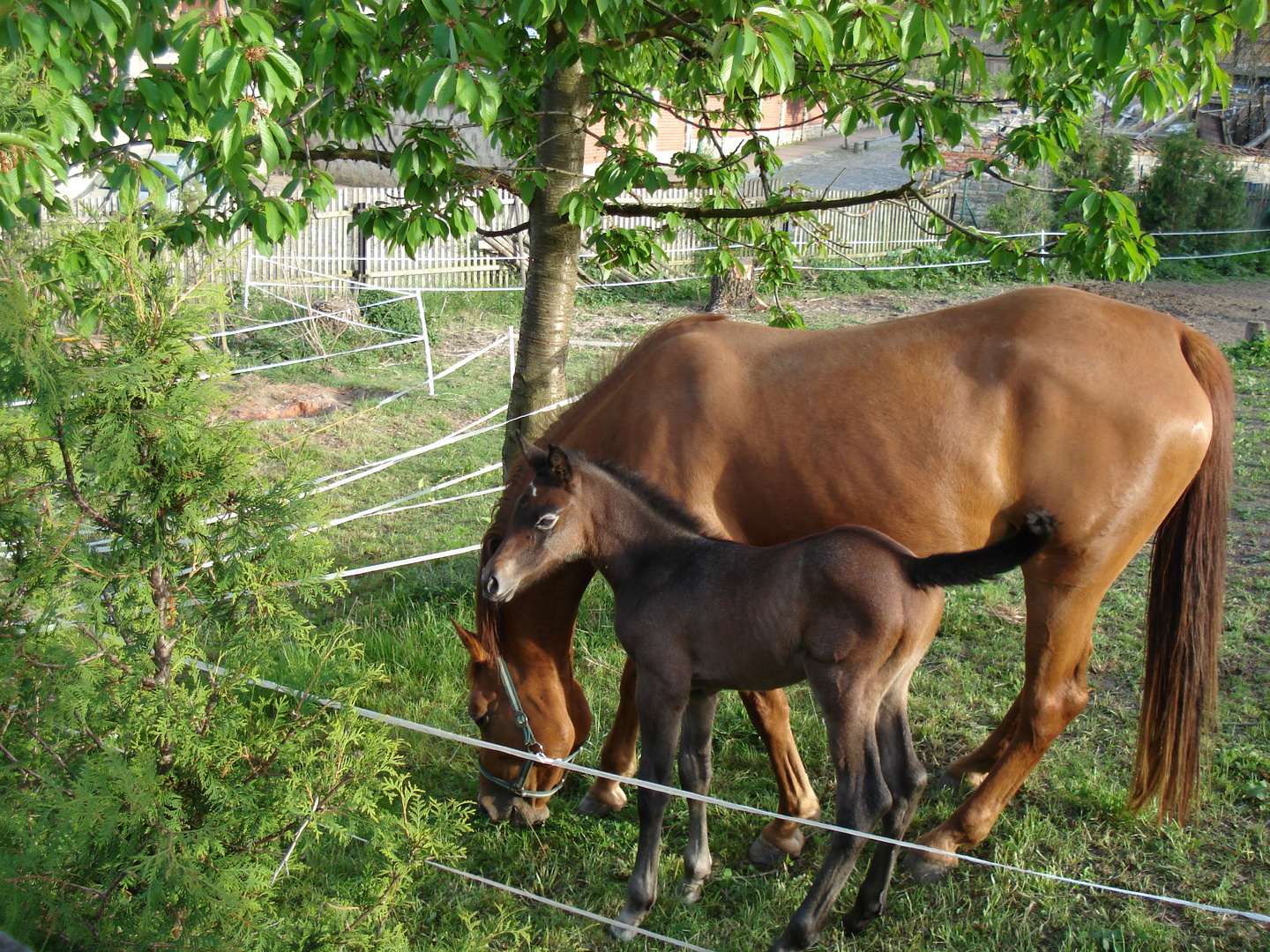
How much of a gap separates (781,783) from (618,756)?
756 mm

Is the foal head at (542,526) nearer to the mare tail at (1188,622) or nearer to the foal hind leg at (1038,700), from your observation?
the foal hind leg at (1038,700)

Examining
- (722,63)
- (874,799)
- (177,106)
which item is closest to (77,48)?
(177,106)

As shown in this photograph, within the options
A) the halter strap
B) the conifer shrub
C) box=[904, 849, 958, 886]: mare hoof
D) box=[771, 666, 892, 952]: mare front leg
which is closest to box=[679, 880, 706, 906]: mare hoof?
box=[771, 666, 892, 952]: mare front leg

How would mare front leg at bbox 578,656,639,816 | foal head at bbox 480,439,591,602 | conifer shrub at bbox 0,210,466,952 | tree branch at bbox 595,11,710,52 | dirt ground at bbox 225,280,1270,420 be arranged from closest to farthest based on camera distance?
conifer shrub at bbox 0,210,466,952
foal head at bbox 480,439,591,602
mare front leg at bbox 578,656,639,816
tree branch at bbox 595,11,710,52
dirt ground at bbox 225,280,1270,420

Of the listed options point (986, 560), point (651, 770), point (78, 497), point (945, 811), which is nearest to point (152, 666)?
point (78, 497)

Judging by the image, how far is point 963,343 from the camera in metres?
3.62

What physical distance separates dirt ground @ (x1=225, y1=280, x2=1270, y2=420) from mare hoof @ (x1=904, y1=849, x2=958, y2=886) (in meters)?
8.34

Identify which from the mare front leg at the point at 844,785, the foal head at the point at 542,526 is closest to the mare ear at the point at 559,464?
the foal head at the point at 542,526

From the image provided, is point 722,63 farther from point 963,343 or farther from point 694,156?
point 694,156

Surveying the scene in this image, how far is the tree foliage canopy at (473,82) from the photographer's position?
111 inches

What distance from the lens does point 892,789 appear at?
320cm

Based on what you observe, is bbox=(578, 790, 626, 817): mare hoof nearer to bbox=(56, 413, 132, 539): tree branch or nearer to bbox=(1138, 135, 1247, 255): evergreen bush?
bbox=(56, 413, 132, 539): tree branch

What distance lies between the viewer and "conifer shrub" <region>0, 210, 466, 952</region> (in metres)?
2.11

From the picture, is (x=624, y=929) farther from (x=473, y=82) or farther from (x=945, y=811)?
(x=473, y=82)
